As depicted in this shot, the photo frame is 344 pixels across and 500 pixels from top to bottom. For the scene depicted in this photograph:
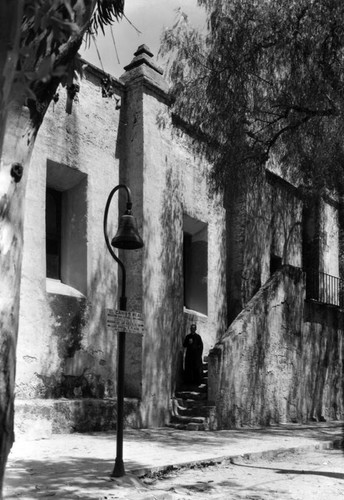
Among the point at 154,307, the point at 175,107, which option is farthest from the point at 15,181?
the point at 175,107

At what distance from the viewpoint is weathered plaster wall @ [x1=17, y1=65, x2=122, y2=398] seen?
38.1ft

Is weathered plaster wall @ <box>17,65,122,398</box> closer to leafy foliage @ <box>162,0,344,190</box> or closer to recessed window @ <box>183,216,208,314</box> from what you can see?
leafy foliage @ <box>162,0,344,190</box>

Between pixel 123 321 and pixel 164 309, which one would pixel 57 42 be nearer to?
pixel 123 321

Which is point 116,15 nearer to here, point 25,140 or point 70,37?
point 70,37

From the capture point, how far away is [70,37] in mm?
4598

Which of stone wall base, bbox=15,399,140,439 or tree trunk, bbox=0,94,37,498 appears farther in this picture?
stone wall base, bbox=15,399,140,439

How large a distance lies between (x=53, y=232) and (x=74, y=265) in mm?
770

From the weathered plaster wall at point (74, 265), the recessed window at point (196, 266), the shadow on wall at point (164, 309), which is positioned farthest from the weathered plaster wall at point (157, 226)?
the recessed window at point (196, 266)

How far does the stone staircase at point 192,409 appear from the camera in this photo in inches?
518

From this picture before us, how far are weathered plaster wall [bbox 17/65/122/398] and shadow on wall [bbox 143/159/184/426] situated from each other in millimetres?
765

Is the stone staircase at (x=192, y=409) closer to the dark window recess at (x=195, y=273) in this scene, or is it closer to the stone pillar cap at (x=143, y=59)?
the dark window recess at (x=195, y=273)

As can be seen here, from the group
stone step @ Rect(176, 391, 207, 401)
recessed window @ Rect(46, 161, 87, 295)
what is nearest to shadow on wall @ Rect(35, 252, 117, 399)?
recessed window @ Rect(46, 161, 87, 295)

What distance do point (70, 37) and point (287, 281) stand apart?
12165 millimetres

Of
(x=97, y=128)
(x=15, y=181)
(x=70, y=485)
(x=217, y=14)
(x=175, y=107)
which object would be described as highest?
(x=217, y=14)
